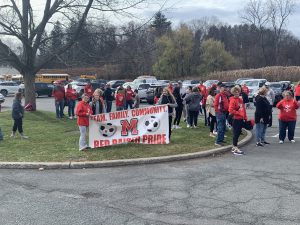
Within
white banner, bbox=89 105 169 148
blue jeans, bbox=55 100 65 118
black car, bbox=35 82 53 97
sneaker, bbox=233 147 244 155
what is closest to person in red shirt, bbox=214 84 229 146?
sneaker, bbox=233 147 244 155

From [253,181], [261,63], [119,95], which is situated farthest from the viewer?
[261,63]

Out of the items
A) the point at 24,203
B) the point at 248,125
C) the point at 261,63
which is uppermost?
the point at 261,63

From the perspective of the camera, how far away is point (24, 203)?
21.7 ft

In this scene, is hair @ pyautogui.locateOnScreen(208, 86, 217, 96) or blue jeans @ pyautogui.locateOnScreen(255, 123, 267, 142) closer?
blue jeans @ pyautogui.locateOnScreen(255, 123, 267, 142)

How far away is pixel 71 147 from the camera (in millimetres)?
11211

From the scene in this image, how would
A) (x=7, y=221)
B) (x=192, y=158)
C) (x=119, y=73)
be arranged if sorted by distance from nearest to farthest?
(x=7, y=221) < (x=192, y=158) < (x=119, y=73)

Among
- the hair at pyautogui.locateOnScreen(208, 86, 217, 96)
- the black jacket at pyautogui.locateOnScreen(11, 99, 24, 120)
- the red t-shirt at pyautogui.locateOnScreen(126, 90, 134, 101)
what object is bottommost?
the black jacket at pyautogui.locateOnScreen(11, 99, 24, 120)

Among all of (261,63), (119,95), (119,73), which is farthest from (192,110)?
(261,63)

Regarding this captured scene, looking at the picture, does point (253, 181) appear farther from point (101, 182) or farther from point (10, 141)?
point (10, 141)

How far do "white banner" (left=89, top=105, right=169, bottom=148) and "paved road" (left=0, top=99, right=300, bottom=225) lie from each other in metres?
2.17

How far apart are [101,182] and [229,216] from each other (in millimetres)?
2996

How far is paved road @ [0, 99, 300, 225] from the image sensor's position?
5.83 m

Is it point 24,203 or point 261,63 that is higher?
point 261,63

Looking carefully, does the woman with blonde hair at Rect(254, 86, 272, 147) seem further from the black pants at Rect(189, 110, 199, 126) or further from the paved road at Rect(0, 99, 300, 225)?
the black pants at Rect(189, 110, 199, 126)
